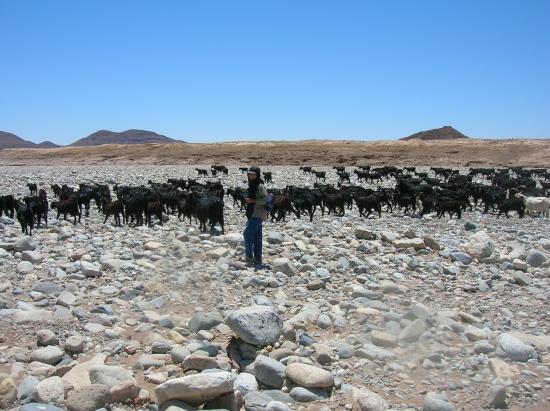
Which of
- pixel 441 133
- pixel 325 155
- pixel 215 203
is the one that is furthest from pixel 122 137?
pixel 215 203

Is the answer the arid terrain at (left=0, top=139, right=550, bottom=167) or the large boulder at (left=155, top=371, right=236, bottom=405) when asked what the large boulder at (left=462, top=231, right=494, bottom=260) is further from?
the arid terrain at (left=0, top=139, right=550, bottom=167)

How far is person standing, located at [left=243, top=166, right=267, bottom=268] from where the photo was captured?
9.50 m

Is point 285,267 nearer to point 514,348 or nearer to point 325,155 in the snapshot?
point 514,348

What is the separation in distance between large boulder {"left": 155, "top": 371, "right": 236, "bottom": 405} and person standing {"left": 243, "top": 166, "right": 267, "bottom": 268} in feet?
15.6

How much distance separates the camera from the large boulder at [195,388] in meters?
4.61

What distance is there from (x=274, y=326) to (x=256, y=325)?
25 cm

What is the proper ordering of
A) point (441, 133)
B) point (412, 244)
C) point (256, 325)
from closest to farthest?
point (256, 325) < point (412, 244) < point (441, 133)

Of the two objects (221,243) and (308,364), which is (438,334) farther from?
(221,243)

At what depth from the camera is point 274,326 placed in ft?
19.6

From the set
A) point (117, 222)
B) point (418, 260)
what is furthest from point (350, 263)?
point (117, 222)

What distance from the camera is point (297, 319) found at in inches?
267

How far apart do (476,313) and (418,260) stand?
9.26 ft

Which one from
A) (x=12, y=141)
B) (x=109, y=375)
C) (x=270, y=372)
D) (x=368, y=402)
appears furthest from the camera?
(x=12, y=141)

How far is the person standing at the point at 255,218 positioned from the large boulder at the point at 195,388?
15.6 ft
